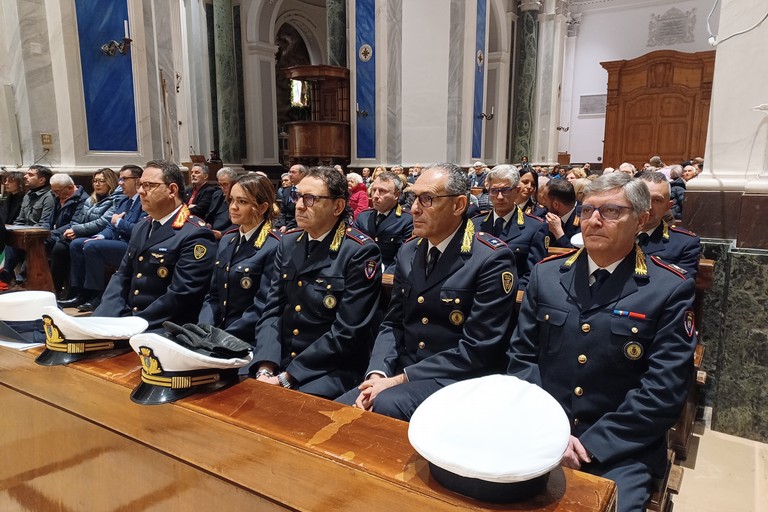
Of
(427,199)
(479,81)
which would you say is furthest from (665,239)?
(479,81)

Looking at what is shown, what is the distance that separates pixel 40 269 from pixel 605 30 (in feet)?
51.8

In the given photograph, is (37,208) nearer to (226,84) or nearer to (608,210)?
(608,210)

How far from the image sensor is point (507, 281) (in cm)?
196

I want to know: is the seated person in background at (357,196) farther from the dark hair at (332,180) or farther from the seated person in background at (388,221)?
the dark hair at (332,180)

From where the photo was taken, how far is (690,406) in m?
2.38

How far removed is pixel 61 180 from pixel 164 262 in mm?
3215

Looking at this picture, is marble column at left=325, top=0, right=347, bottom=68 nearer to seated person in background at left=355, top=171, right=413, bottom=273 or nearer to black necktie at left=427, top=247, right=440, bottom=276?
seated person in background at left=355, top=171, right=413, bottom=273

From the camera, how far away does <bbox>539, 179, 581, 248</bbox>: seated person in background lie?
381 centimetres

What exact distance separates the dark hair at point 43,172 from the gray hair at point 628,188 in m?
5.45

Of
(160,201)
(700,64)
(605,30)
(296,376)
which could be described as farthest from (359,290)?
(605,30)

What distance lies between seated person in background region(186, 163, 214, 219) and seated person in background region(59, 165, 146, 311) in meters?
0.83

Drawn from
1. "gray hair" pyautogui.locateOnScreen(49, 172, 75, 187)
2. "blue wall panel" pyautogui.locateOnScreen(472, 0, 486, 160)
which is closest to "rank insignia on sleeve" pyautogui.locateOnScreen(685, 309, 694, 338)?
"gray hair" pyautogui.locateOnScreen(49, 172, 75, 187)

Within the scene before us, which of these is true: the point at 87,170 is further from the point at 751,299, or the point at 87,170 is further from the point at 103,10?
the point at 751,299

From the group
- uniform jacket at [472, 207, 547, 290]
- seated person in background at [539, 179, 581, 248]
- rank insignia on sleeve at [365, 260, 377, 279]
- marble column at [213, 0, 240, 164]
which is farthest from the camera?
marble column at [213, 0, 240, 164]
